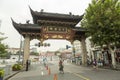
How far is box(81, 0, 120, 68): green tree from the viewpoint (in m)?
21.0

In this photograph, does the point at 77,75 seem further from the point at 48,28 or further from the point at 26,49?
the point at 48,28

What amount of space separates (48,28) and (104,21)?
10.2 m

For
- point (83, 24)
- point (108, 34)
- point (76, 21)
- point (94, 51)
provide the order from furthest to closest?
point (94, 51) → point (76, 21) → point (83, 24) → point (108, 34)

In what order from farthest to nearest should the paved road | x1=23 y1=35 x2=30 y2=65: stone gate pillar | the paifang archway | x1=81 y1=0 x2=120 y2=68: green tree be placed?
the paifang archway → x1=23 y1=35 x2=30 y2=65: stone gate pillar → x1=81 y1=0 x2=120 y2=68: green tree → the paved road

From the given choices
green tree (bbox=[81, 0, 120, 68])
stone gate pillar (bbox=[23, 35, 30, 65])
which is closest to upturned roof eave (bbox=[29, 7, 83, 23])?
stone gate pillar (bbox=[23, 35, 30, 65])

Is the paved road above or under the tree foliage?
under

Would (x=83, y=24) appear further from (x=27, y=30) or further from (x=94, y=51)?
(x=94, y=51)

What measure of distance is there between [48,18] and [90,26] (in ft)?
27.1

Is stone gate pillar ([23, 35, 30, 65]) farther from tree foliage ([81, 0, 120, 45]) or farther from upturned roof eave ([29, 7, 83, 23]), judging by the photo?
tree foliage ([81, 0, 120, 45])

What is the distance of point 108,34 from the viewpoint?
21219mm

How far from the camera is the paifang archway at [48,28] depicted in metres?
26.4

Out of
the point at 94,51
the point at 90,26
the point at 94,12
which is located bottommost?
the point at 94,51

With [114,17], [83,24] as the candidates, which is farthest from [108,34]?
[83,24]

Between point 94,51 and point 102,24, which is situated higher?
point 102,24
